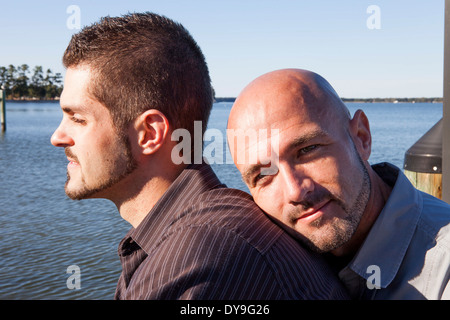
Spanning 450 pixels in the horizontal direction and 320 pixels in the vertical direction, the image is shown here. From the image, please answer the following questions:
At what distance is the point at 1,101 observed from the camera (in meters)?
44.0

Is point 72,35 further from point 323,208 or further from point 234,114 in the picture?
point 323,208

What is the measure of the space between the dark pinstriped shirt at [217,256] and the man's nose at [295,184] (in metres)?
0.16

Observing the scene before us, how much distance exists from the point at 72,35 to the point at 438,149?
458cm

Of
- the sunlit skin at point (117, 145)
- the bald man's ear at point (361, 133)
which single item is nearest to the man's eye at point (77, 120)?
the sunlit skin at point (117, 145)

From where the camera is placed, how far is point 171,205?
2.38 m

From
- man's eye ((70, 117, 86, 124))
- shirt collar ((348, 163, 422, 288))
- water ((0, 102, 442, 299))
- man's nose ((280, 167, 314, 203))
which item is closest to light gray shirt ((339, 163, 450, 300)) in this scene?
shirt collar ((348, 163, 422, 288))

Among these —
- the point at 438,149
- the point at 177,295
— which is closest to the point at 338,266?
the point at 177,295

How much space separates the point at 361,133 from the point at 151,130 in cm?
110

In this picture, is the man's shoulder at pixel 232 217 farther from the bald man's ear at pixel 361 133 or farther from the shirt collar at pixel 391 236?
the bald man's ear at pixel 361 133

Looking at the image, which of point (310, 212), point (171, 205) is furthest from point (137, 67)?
point (310, 212)

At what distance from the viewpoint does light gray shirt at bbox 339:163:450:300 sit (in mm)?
2178

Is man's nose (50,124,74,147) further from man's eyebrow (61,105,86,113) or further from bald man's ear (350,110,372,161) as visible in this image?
bald man's ear (350,110,372,161)

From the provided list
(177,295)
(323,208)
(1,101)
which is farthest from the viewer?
(1,101)

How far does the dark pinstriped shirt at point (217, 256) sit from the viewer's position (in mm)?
1820
